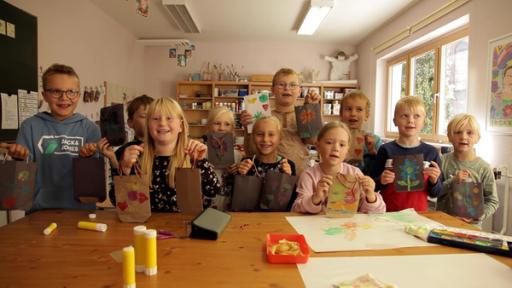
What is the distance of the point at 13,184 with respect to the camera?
4.51 ft

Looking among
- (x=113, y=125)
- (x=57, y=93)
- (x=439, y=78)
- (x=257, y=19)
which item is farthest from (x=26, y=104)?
(x=439, y=78)

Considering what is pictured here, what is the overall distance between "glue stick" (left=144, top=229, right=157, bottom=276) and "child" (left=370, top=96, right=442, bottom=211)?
1293 millimetres

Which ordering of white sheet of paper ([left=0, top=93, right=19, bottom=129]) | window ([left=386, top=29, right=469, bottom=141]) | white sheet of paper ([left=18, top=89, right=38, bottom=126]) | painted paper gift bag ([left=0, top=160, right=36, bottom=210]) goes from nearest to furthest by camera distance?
1. painted paper gift bag ([left=0, top=160, right=36, bottom=210])
2. white sheet of paper ([left=0, top=93, right=19, bottom=129])
3. white sheet of paper ([left=18, top=89, right=38, bottom=126])
4. window ([left=386, top=29, right=469, bottom=141])

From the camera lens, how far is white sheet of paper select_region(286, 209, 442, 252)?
3.75 ft

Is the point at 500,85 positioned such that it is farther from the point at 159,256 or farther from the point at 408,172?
the point at 159,256

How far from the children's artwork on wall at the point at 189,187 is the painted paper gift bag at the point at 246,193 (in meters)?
0.27

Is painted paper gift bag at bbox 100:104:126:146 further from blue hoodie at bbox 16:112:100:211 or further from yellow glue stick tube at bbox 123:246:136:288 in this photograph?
yellow glue stick tube at bbox 123:246:136:288

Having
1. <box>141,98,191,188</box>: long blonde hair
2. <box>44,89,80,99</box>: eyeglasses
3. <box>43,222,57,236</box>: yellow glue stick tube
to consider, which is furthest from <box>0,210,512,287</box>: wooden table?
<box>44,89,80,99</box>: eyeglasses

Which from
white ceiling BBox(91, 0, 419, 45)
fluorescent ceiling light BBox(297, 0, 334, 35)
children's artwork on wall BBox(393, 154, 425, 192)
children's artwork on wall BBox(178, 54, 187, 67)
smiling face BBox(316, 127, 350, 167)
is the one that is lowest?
children's artwork on wall BBox(393, 154, 425, 192)

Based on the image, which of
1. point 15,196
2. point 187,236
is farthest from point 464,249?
point 15,196

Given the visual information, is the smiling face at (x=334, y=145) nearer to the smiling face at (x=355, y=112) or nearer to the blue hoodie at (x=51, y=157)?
the smiling face at (x=355, y=112)

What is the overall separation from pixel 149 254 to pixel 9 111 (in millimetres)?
2758

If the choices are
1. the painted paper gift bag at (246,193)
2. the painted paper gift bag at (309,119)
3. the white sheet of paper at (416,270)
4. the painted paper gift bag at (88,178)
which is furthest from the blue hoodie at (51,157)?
the white sheet of paper at (416,270)

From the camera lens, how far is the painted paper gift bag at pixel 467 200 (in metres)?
1.71
